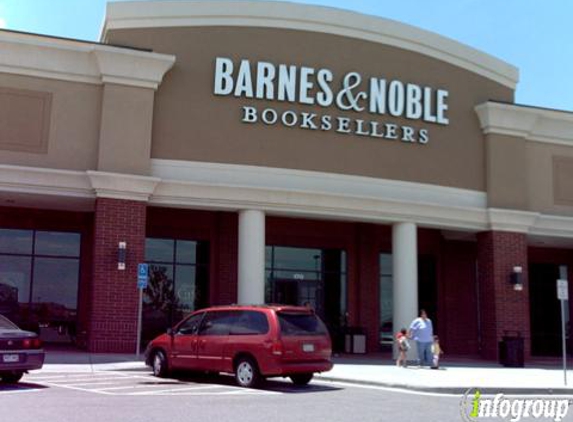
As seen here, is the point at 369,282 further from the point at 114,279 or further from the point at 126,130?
the point at 126,130

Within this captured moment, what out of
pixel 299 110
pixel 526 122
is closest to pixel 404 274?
pixel 299 110

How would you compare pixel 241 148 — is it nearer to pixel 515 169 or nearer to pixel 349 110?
pixel 349 110

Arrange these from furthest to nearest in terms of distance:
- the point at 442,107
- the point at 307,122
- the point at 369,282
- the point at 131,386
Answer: the point at 369,282 → the point at 442,107 → the point at 307,122 → the point at 131,386

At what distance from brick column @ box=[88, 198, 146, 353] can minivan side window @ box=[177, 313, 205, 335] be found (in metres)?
5.17

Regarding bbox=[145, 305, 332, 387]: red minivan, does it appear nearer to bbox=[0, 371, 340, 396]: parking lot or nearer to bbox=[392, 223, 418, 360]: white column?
bbox=[0, 371, 340, 396]: parking lot

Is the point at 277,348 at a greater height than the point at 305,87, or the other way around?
the point at 305,87

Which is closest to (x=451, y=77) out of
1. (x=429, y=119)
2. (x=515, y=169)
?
(x=429, y=119)

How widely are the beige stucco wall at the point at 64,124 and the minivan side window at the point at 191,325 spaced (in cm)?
739

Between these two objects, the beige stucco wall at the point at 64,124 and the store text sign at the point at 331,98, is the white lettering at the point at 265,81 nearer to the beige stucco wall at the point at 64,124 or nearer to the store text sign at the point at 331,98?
the store text sign at the point at 331,98

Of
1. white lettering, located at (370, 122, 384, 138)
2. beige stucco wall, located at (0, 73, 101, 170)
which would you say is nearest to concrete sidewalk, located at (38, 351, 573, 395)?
beige stucco wall, located at (0, 73, 101, 170)

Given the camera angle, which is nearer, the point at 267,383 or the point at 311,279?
the point at 267,383

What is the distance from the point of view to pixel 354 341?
2677 cm

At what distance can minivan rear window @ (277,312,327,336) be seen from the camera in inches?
600

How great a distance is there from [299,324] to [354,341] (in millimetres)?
11631
